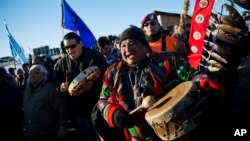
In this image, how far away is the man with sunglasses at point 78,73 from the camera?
13.5 ft

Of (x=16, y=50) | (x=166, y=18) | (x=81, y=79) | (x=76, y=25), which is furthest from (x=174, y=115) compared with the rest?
(x=166, y=18)

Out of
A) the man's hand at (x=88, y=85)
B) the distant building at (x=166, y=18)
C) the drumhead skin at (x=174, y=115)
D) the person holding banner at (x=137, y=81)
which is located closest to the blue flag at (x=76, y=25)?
the man's hand at (x=88, y=85)

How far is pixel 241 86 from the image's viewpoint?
7.39 metres

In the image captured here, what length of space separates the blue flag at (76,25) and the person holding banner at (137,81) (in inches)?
168

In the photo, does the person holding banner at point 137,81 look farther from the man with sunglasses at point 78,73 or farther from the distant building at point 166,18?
the distant building at point 166,18

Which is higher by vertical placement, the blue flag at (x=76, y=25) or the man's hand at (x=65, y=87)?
the blue flag at (x=76, y=25)

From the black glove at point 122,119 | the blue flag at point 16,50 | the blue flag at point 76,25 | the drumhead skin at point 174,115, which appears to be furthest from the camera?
the blue flag at point 16,50

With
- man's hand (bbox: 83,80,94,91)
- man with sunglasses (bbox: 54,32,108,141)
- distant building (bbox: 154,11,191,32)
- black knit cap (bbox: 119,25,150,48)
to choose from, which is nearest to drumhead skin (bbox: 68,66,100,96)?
man's hand (bbox: 83,80,94,91)

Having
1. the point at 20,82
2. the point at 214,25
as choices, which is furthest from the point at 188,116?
the point at 20,82

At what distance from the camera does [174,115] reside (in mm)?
2172

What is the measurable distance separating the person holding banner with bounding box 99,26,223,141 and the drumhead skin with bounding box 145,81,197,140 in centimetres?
14

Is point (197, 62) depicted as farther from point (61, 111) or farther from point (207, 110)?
point (207, 110)

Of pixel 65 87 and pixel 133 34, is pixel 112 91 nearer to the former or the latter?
pixel 133 34

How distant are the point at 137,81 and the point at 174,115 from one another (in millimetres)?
634
